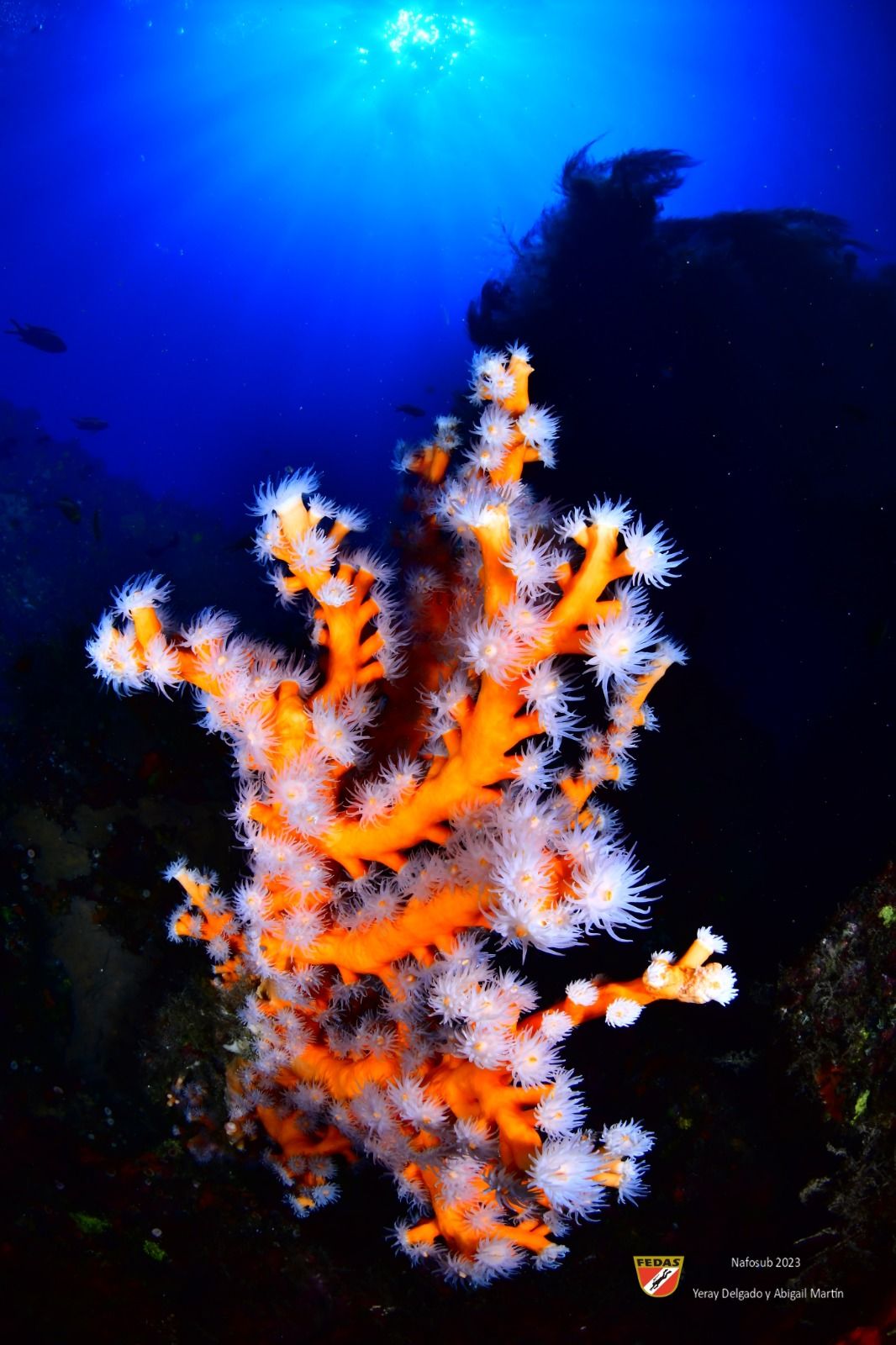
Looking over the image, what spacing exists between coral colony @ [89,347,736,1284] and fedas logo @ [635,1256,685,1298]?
432mm

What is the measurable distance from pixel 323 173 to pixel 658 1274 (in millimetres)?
12177

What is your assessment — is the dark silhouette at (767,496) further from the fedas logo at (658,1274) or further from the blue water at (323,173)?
the fedas logo at (658,1274)

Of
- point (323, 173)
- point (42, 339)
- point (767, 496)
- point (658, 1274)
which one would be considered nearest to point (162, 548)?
point (42, 339)

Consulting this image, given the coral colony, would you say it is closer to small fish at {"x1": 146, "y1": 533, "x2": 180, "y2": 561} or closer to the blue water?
the blue water

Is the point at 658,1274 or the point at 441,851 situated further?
the point at 658,1274

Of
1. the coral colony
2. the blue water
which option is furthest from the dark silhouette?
the coral colony

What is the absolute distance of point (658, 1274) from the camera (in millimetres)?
2975

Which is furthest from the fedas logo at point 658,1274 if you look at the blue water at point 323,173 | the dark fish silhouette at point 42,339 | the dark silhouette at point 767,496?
the dark fish silhouette at point 42,339

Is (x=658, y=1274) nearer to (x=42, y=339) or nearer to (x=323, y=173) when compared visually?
(x=323, y=173)

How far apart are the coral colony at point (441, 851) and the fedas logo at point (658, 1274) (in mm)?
432

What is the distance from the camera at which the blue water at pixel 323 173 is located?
411 centimetres

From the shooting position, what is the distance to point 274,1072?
118 inches

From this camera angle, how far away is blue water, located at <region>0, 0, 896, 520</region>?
4.11m

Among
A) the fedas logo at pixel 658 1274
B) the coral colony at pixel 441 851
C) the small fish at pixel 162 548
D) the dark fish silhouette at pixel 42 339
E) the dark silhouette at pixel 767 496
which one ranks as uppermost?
the dark fish silhouette at pixel 42 339
